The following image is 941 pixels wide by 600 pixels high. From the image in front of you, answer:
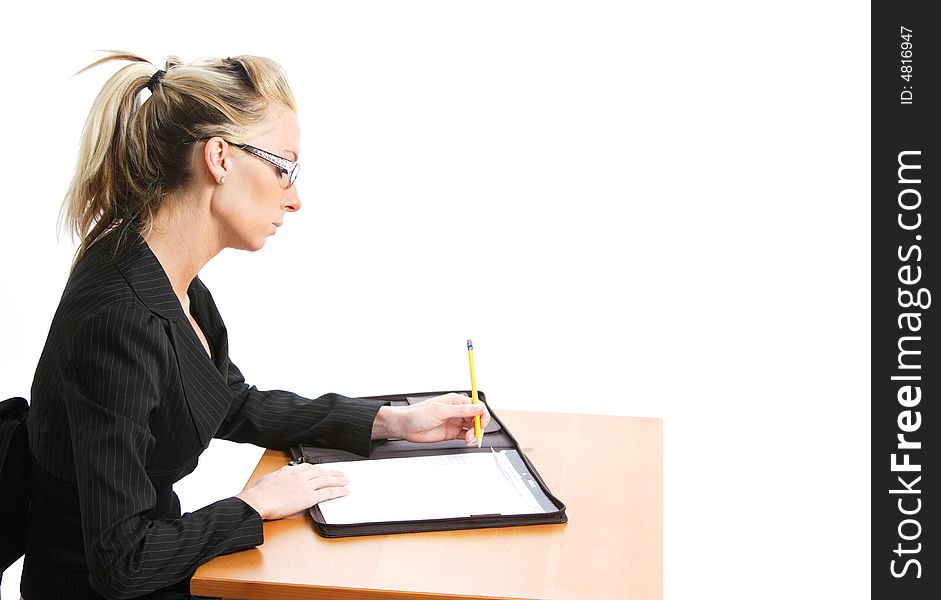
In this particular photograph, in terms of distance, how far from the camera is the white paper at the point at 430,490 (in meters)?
1.56

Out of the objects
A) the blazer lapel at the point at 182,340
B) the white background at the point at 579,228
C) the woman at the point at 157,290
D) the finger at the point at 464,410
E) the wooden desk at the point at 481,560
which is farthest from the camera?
the white background at the point at 579,228

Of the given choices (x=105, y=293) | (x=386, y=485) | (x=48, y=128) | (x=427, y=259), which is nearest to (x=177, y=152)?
(x=105, y=293)

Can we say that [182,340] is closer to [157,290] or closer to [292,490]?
[157,290]

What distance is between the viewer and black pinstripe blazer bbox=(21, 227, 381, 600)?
1.42m

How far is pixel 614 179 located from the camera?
9.11 ft

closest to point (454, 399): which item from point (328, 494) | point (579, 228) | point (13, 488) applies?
point (328, 494)

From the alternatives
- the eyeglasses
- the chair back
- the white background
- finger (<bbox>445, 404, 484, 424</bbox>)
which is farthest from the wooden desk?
the white background

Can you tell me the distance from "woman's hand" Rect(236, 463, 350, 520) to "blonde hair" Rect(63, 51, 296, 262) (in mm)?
450

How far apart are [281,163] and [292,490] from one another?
508mm

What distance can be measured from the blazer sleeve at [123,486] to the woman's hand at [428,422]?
0.40 metres

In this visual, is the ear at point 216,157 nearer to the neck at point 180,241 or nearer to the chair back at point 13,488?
the neck at point 180,241

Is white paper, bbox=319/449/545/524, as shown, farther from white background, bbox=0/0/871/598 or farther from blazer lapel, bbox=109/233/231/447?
white background, bbox=0/0/871/598

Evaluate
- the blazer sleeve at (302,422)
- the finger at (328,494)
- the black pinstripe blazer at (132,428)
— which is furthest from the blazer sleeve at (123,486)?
the blazer sleeve at (302,422)
